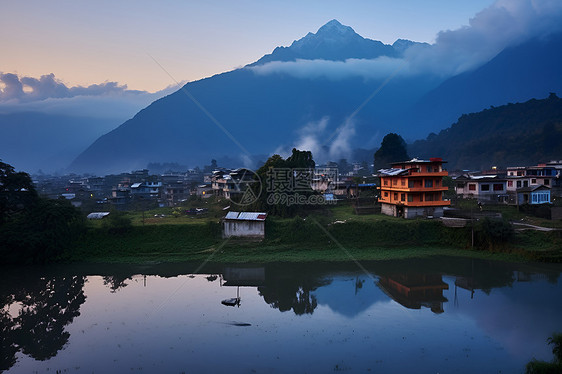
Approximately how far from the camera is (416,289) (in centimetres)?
1892

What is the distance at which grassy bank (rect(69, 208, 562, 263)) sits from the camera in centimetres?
2466

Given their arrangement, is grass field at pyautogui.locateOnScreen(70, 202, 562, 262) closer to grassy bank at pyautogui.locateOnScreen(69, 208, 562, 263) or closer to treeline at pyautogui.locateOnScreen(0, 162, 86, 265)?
grassy bank at pyautogui.locateOnScreen(69, 208, 562, 263)

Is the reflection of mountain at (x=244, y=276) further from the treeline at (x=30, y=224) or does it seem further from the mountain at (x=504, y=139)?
the mountain at (x=504, y=139)

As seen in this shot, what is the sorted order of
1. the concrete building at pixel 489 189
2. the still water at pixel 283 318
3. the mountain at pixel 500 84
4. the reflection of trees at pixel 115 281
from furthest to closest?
the mountain at pixel 500 84, the concrete building at pixel 489 189, the reflection of trees at pixel 115 281, the still water at pixel 283 318

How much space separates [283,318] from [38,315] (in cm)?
1211

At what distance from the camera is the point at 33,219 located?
84.0 feet

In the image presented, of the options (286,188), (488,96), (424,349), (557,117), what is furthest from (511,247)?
(488,96)

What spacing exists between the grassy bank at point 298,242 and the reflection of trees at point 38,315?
478 centimetres

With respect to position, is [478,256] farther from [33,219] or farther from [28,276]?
[33,219]

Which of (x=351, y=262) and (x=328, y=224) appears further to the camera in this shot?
(x=328, y=224)

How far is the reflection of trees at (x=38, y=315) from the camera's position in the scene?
1371 centimetres

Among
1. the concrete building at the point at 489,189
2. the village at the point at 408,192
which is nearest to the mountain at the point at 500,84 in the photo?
the village at the point at 408,192

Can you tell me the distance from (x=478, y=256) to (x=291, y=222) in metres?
13.7

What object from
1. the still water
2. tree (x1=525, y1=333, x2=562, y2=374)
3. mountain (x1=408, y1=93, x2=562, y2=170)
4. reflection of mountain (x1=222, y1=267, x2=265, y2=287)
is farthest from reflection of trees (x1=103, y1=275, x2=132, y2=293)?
mountain (x1=408, y1=93, x2=562, y2=170)
